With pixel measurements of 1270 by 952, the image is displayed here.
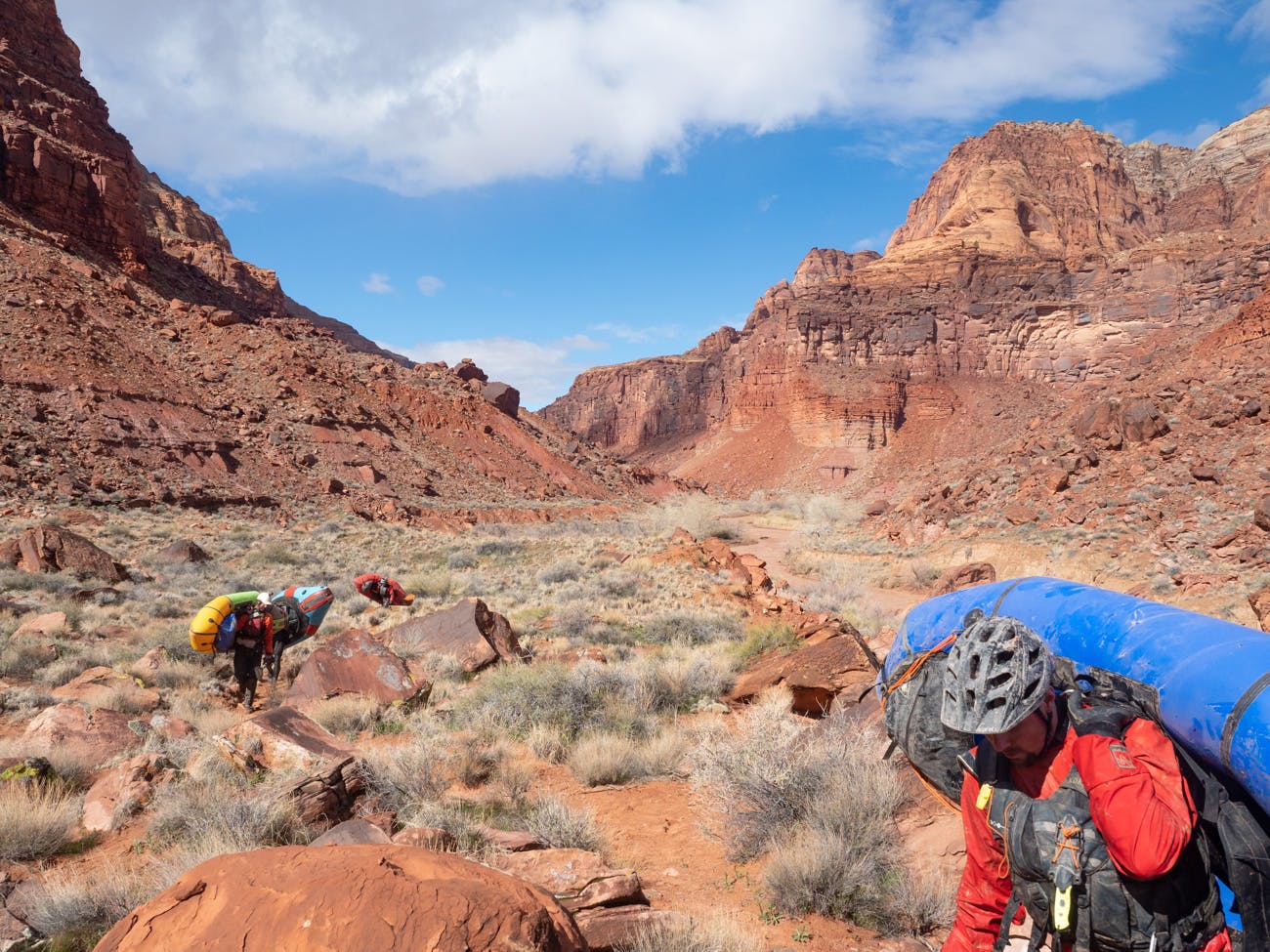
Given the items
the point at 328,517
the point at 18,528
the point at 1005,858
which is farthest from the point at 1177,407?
the point at 18,528

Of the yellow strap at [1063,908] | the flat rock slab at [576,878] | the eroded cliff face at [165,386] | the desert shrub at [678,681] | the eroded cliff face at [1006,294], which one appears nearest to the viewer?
the yellow strap at [1063,908]

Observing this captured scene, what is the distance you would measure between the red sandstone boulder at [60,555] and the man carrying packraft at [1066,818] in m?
16.8

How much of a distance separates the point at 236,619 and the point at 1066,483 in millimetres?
20970

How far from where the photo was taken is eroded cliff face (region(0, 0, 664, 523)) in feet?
83.6

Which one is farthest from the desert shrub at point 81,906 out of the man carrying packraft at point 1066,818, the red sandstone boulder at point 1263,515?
the red sandstone boulder at point 1263,515

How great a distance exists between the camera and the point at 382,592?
43.2 ft

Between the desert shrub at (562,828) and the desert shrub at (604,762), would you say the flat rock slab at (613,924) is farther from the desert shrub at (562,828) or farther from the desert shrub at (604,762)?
the desert shrub at (604,762)

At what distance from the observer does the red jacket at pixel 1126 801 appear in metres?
1.81

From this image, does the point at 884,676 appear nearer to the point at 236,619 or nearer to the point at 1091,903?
the point at 1091,903

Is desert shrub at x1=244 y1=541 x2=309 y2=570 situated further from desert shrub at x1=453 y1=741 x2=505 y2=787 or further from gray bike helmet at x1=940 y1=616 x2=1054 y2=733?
gray bike helmet at x1=940 y1=616 x2=1054 y2=733

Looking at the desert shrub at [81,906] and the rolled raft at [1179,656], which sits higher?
the rolled raft at [1179,656]

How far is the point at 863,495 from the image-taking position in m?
56.2

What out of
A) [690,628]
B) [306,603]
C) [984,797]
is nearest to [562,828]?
[984,797]

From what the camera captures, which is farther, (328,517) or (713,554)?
(328,517)
